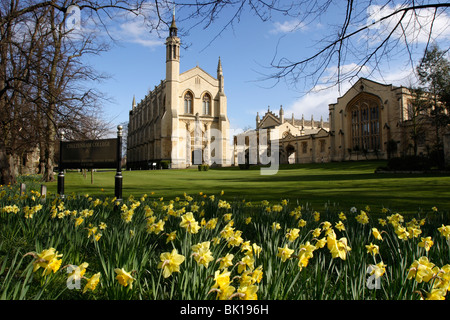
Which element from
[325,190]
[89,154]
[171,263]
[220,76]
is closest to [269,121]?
[220,76]

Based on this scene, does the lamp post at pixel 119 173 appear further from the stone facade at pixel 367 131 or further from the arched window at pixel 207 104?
the arched window at pixel 207 104

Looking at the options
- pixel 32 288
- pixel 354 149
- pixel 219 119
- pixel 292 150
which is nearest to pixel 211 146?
pixel 219 119

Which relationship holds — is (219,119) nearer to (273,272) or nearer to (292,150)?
(292,150)

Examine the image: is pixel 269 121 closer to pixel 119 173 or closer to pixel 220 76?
pixel 220 76

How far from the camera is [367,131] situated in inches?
1956

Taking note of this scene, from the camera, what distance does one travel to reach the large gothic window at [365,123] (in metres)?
48.3

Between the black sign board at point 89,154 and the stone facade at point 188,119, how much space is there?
41.8 meters

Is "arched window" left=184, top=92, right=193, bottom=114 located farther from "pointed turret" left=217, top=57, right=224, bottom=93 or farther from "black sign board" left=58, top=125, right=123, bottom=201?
"black sign board" left=58, top=125, right=123, bottom=201

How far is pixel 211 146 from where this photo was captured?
188 feet

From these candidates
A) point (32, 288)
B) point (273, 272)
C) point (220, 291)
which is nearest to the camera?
point (220, 291)
